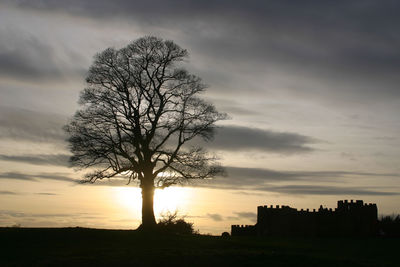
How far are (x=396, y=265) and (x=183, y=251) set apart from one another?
10.3 meters

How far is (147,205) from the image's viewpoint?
39.5 metres

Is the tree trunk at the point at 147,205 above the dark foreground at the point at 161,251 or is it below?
above

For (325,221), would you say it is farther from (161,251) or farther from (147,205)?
(161,251)

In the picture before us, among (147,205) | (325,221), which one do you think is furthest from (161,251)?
(325,221)

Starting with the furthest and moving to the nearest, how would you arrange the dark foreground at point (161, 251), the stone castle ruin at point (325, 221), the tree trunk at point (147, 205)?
the stone castle ruin at point (325, 221), the tree trunk at point (147, 205), the dark foreground at point (161, 251)

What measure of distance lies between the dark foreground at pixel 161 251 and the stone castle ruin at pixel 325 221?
19.0ft

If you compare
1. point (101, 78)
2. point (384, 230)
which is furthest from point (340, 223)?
point (101, 78)

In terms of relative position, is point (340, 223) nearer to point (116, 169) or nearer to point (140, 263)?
point (116, 169)

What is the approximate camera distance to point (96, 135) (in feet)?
129

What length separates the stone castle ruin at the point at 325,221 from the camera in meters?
44.3

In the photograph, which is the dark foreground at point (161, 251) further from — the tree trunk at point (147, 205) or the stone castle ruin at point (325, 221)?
the stone castle ruin at point (325, 221)

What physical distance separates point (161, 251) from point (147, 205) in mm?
12185

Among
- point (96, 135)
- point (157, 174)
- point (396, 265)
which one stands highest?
point (96, 135)

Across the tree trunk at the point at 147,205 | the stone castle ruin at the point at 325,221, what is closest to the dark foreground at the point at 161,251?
the tree trunk at the point at 147,205
